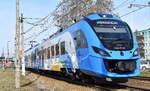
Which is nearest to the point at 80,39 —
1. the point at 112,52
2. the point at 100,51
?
the point at 100,51

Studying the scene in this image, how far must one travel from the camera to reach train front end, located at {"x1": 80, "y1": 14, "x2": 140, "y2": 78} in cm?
1368

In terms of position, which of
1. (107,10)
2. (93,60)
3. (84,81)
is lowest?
(84,81)

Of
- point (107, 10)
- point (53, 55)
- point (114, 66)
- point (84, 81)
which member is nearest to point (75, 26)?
point (84, 81)

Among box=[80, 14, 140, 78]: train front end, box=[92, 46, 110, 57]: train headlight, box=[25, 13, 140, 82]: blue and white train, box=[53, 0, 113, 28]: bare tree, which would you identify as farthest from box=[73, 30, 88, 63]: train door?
box=[53, 0, 113, 28]: bare tree

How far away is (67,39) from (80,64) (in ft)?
10.9

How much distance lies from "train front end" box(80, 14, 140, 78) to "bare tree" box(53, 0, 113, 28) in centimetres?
2505

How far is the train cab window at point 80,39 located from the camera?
15.1 meters

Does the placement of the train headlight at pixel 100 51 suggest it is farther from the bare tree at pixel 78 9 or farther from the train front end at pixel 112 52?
the bare tree at pixel 78 9

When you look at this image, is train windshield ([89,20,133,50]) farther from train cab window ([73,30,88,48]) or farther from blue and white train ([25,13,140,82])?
train cab window ([73,30,88,48])

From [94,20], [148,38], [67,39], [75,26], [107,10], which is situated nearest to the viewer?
[94,20]

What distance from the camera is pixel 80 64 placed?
613 inches

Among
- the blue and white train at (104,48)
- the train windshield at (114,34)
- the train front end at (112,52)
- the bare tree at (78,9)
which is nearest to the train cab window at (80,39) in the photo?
the blue and white train at (104,48)

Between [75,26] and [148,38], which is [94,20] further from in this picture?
[148,38]

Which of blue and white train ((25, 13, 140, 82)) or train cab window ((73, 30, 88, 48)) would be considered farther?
train cab window ((73, 30, 88, 48))
